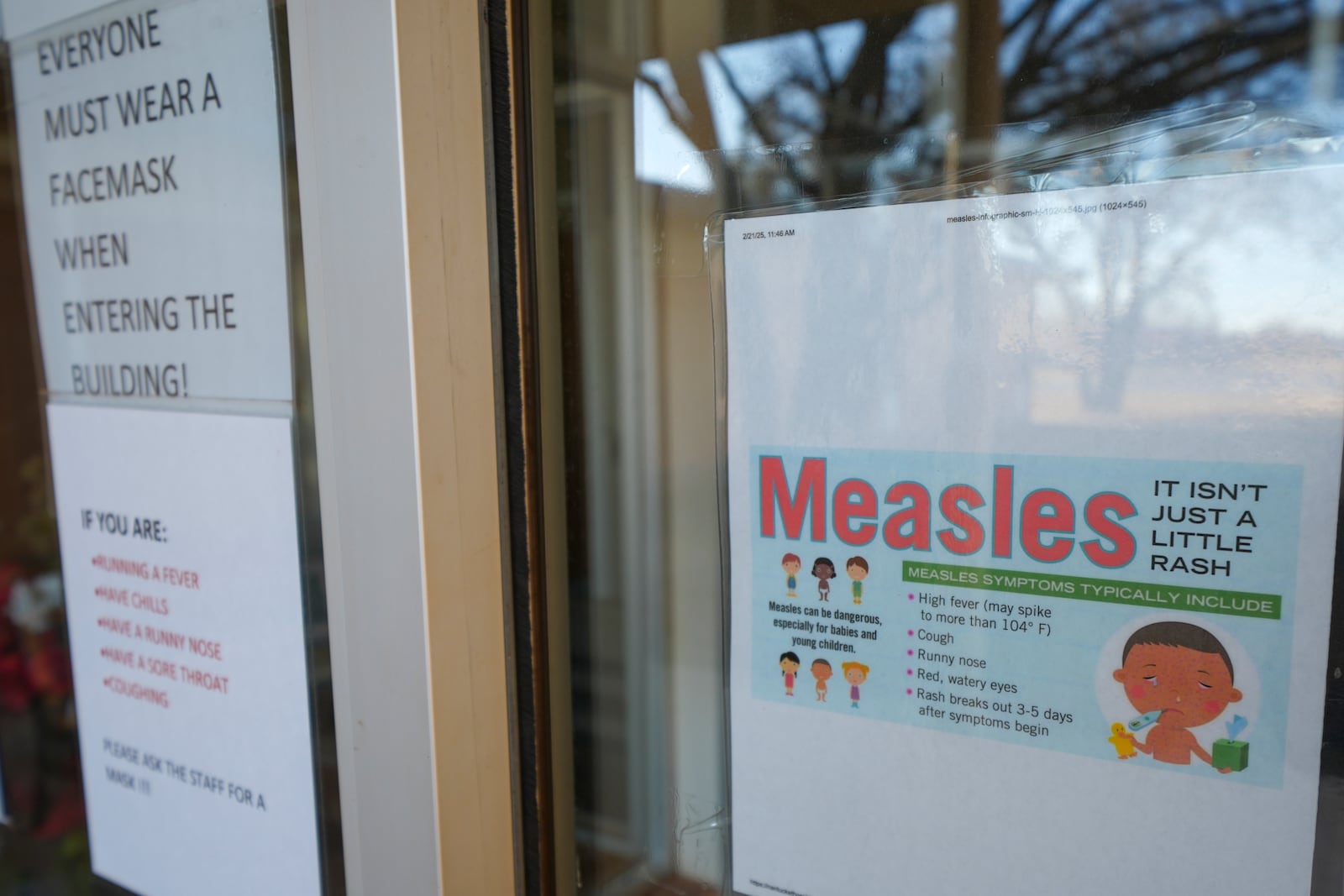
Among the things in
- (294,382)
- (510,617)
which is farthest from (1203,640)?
(294,382)

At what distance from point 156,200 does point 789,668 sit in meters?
0.98

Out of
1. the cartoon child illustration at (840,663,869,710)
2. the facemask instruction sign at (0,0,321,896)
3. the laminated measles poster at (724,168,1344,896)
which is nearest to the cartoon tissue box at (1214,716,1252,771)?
the laminated measles poster at (724,168,1344,896)

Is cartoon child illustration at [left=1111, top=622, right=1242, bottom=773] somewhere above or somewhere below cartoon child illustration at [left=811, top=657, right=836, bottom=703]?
above

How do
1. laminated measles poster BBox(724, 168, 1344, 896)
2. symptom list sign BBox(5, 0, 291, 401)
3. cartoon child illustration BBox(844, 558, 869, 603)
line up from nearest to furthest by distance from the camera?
laminated measles poster BBox(724, 168, 1344, 896)
cartoon child illustration BBox(844, 558, 869, 603)
symptom list sign BBox(5, 0, 291, 401)

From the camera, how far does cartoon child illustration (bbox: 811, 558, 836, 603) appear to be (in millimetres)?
741

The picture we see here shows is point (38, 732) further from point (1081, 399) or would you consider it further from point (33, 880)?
point (1081, 399)

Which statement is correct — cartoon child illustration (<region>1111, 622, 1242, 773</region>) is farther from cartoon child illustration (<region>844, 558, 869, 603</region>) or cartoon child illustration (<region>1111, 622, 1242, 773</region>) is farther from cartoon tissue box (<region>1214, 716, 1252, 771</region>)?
cartoon child illustration (<region>844, 558, 869, 603</region>)

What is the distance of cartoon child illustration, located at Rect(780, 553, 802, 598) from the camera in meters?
0.76

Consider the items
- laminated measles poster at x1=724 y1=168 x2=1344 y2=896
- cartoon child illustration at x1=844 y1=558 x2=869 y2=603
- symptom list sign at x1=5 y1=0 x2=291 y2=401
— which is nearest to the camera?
laminated measles poster at x1=724 y1=168 x2=1344 y2=896

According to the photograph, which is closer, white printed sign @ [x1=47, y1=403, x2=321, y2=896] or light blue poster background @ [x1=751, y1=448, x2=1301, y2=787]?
light blue poster background @ [x1=751, y1=448, x2=1301, y2=787]

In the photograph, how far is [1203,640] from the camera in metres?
0.61

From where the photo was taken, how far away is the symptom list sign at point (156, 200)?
3.16ft

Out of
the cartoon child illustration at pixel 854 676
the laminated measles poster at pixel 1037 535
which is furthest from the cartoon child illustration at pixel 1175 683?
the cartoon child illustration at pixel 854 676

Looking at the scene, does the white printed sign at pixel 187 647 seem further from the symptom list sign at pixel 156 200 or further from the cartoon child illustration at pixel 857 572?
the cartoon child illustration at pixel 857 572
